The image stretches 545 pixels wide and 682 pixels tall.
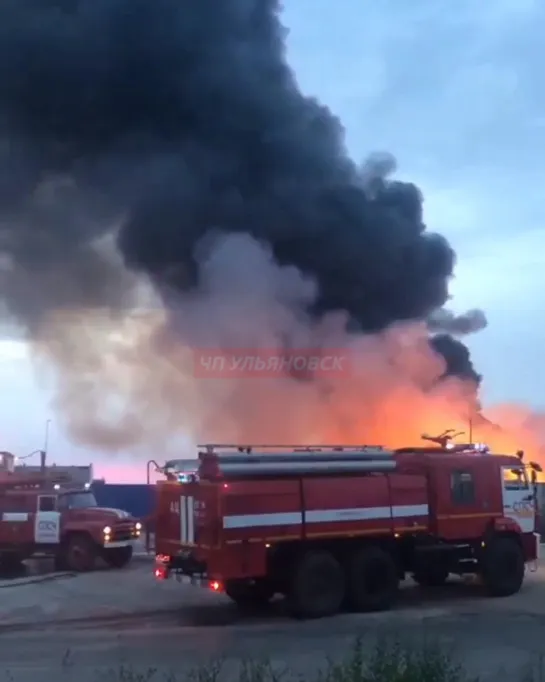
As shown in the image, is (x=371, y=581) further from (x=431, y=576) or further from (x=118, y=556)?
(x=118, y=556)

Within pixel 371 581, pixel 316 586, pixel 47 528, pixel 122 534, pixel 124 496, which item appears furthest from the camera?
pixel 124 496

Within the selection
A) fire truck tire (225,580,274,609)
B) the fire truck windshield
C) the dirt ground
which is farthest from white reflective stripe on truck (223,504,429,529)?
the fire truck windshield

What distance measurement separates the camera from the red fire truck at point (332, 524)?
13438 mm

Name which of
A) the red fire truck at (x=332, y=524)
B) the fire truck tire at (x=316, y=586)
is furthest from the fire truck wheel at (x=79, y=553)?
the fire truck tire at (x=316, y=586)

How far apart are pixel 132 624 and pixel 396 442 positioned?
36.2 feet

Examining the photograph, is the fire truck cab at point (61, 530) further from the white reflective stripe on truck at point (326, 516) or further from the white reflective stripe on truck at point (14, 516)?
the white reflective stripe on truck at point (326, 516)

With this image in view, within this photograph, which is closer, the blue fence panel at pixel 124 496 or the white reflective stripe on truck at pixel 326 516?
the white reflective stripe on truck at pixel 326 516

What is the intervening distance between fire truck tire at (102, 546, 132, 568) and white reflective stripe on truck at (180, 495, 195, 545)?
6.51 m

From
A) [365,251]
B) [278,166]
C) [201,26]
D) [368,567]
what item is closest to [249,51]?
[201,26]

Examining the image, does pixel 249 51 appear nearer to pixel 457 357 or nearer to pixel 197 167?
pixel 197 167

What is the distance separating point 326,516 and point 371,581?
1.31 m

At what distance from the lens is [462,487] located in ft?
51.6

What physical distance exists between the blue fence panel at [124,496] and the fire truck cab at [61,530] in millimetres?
12584

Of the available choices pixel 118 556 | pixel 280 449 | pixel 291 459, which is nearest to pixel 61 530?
pixel 118 556
